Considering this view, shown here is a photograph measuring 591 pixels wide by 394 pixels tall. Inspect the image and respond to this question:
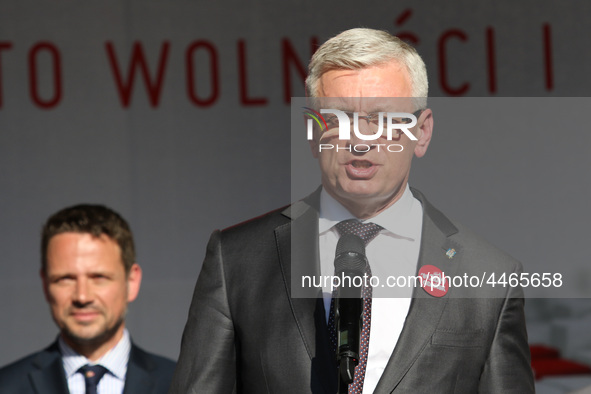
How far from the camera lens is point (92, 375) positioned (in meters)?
2.86

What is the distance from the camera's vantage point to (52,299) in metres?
2.91

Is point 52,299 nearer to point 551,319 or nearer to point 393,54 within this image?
point 393,54

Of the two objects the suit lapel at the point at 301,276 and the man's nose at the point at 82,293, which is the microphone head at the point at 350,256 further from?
the man's nose at the point at 82,293

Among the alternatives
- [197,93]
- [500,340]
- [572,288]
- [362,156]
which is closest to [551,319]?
[572,288]

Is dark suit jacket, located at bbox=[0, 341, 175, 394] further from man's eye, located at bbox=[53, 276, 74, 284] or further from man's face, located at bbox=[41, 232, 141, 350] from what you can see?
man's eye, located at bbox=[53, 276, 74, 284]

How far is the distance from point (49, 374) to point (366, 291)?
5.38 ft

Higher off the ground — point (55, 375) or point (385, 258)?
point (385, 258)

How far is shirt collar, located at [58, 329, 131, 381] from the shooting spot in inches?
113

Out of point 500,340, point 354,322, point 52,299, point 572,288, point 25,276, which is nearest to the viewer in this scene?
point 354,322

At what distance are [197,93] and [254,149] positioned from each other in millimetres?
381

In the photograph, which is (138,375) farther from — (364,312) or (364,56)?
(364,56)

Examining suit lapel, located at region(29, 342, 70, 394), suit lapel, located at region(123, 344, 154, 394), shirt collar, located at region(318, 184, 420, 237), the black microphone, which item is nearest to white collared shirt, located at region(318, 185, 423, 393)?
shirt collar, located at region(318, 184, 420, 237)

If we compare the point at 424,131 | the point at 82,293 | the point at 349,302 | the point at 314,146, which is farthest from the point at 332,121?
the point at 82,293

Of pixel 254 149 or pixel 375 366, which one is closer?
pixel 375 366
